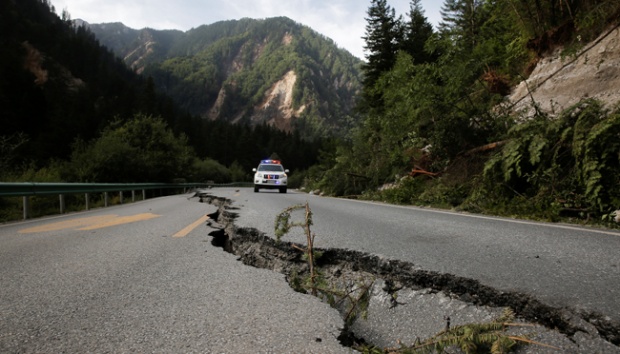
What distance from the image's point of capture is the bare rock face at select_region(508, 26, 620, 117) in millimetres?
9180

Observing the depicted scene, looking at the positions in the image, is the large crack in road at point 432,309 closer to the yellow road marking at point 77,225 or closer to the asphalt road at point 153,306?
the asphalt road at point 153,306

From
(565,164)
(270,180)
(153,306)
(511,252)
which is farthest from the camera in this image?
(270,180)

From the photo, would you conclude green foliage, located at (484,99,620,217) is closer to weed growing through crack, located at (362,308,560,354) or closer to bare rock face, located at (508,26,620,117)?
bare rock face, located at (508,26,620,117)

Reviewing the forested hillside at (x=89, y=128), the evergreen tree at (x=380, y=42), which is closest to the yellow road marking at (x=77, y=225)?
the forested hillside at (x=89, y=128)

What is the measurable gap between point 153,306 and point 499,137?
32.6ft

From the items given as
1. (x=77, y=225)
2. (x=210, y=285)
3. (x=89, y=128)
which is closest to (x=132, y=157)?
(x=77, y=225)

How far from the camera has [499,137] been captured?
1000 cm

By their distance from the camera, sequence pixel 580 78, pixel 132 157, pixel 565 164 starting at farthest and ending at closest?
pixel 132 157
pixel 580 78
pixel 565 164

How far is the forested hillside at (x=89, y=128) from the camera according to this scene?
2112 cm

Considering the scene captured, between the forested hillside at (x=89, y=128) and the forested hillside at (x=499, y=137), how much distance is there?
12.6 meters

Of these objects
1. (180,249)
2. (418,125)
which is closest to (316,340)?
(180,249)

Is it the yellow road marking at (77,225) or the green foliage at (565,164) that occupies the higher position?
the green foliage at (565,164)

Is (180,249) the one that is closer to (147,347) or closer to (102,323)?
(102,323)

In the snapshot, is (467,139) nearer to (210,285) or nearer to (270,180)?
(210,285)
